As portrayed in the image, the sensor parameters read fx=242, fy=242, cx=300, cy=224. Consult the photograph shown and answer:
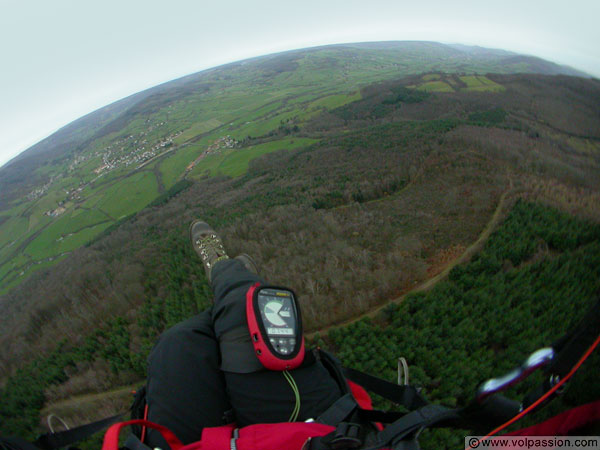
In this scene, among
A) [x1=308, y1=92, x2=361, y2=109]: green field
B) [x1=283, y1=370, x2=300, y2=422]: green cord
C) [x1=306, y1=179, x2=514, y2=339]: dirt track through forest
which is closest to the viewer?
[x1=283, y1=370, x2=300, y2=422]: green cord

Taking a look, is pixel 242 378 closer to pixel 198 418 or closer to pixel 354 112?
pixel 198 418

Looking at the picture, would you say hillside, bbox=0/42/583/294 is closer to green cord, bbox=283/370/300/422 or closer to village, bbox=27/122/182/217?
village, bbox=27/122/182/217

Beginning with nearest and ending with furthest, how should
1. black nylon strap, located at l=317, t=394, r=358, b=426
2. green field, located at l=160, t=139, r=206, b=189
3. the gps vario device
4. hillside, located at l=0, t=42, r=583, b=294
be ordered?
black nylon strap, located at l=317, t=394, r=358, b=426, the gps vario device, hillside, located at l=0, t=42, r=583, b=294, green field, located at l=160, t=139, r=206, b=189

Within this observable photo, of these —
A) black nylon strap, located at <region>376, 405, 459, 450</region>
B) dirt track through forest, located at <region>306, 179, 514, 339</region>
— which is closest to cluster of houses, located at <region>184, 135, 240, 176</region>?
dirt track through forest, located at <region>306, 179, 514, 339</region>

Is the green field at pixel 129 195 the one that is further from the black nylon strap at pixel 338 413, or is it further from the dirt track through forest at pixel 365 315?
the black nylon strap at pixel 338 413

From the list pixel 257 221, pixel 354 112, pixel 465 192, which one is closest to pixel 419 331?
pixel 465 192

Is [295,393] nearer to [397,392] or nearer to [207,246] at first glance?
[397,392]

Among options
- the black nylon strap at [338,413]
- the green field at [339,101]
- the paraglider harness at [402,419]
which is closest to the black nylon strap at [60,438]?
the paraglider harness at [402,419]
